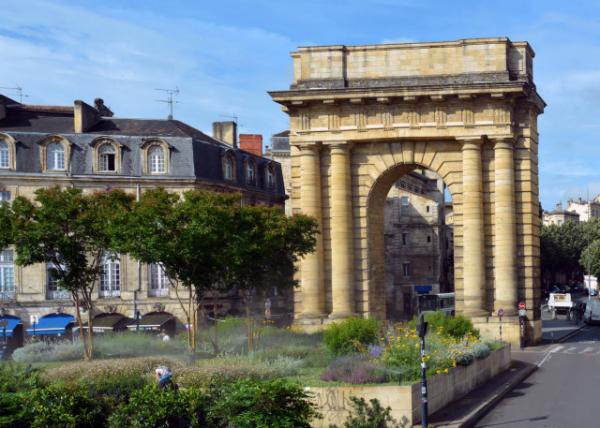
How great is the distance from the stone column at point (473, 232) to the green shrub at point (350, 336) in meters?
13.0

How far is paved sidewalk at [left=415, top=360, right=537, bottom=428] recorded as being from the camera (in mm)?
23216

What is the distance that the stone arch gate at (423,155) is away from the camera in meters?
43.4

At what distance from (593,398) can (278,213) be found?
14213 millimetres

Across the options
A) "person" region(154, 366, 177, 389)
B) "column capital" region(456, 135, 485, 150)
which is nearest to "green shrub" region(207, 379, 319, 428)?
"person" region(154, 366, 177, 389)

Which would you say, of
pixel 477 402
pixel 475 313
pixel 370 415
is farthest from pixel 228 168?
pixel 370 415

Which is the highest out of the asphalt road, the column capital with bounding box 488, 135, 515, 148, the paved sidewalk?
the column capital with bounding box 488, 135, 515, 148

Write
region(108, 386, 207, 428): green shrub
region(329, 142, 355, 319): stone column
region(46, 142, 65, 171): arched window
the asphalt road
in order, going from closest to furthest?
region(108, 386, 207, 428): green shrub, the asphalt road, region(329, 142, 355, 319): stone column, region(46, 142, 65, 171): arched window

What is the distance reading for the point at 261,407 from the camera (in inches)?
774

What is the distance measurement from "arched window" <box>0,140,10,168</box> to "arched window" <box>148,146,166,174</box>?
7.54m

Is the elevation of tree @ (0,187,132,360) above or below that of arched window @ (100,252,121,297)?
above

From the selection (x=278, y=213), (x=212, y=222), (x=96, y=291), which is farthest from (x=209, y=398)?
(x=96, y=291)

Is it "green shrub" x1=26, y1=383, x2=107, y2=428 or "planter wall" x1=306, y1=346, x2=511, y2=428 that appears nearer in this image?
"green shrub" x1=26, y1=383, x2=107, y2=428

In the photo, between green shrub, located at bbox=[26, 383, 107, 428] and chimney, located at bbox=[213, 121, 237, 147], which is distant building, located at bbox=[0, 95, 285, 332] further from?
green shrub, located at bbox=[26, 383, 107, 428]

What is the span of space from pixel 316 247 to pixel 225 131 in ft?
76.4
